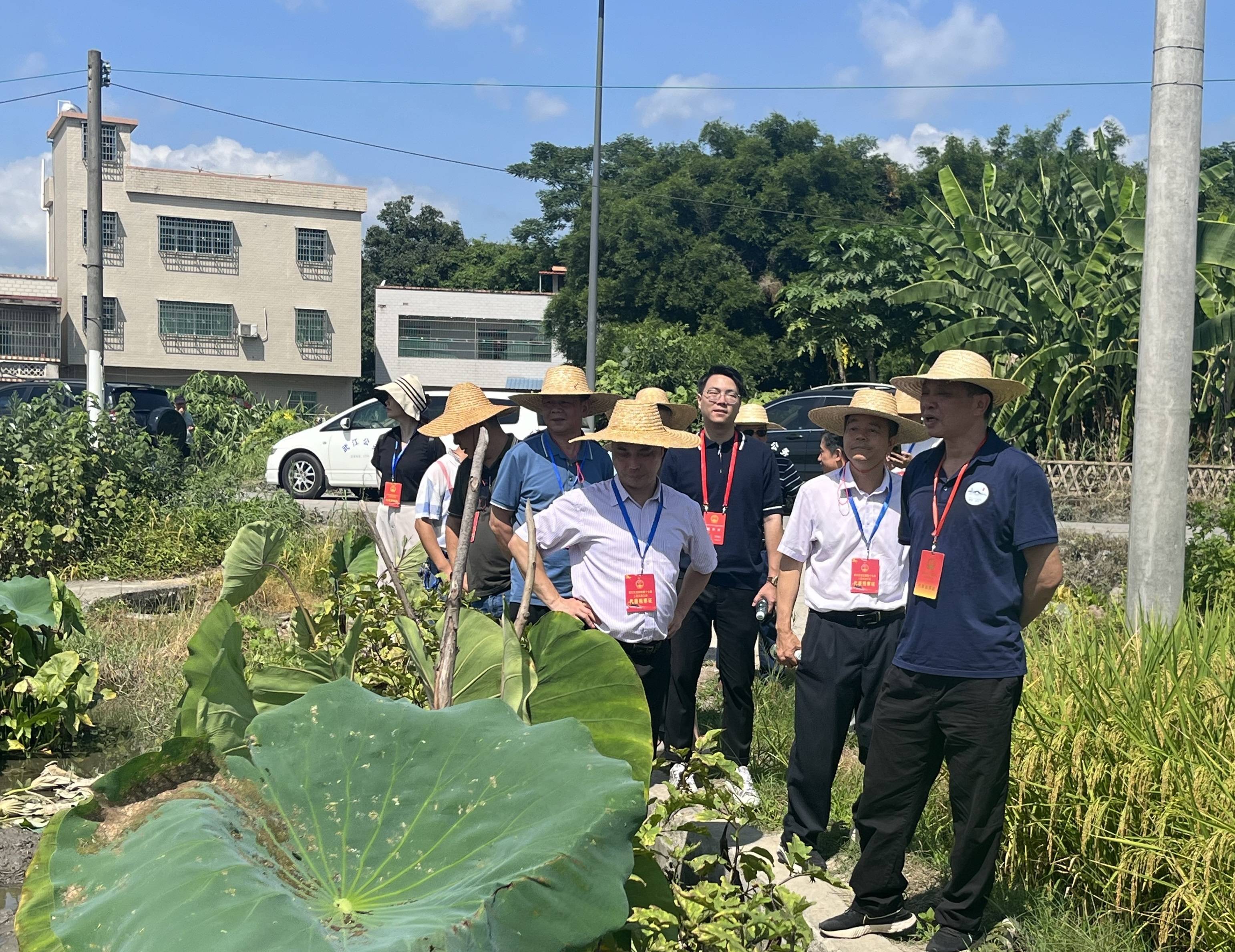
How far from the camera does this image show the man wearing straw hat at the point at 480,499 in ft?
19.3

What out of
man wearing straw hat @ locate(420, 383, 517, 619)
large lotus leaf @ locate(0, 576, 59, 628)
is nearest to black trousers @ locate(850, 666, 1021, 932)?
man wearing straw hat @ locate(420, 383, 517, 619)

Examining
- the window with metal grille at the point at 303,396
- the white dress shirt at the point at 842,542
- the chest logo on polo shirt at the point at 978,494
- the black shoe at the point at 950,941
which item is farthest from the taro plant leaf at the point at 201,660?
the window with metal grille at the point at 303,396

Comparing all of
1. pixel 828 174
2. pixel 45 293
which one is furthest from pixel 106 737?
pixel 828 174

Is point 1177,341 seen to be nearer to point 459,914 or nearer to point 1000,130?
point 459,914

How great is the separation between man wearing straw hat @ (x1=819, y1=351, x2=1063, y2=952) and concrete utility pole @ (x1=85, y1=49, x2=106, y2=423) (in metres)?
13.5

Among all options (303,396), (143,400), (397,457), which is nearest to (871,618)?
(397,457)

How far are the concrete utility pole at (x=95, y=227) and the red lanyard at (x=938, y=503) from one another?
13.5 metres

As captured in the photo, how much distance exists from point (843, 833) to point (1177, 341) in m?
2.65

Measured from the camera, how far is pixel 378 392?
305 inches

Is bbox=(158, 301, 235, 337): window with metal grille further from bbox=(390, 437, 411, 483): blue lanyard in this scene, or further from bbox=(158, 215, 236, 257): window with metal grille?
bbox=(390, 437, 411, 483): blue lanyard

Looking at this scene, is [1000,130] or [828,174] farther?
[1000,130]

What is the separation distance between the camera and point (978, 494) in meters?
4.11

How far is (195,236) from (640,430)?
148ft

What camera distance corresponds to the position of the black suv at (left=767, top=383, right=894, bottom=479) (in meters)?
19.3
